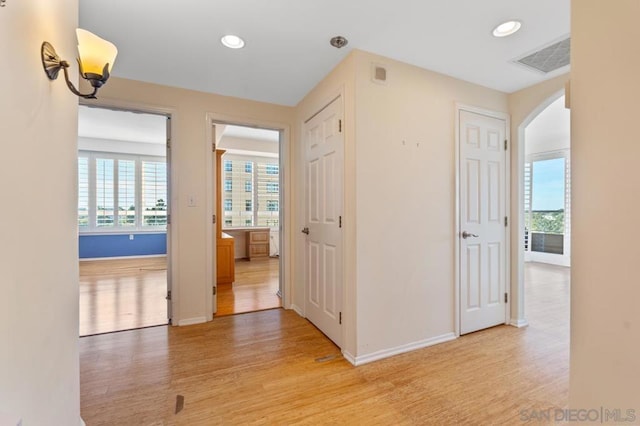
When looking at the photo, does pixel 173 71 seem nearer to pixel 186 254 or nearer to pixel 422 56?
pixel 186 254

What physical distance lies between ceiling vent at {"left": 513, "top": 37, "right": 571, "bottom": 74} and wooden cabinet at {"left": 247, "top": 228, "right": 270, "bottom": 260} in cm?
568

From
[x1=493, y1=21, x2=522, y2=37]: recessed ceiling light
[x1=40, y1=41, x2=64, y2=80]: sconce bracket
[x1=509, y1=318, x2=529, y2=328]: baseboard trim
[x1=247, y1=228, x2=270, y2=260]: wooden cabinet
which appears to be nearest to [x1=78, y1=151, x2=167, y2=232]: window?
[x1=247, y1=228, x2=270, y2=260]: wooden cabinet

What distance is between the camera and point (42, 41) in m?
1.03

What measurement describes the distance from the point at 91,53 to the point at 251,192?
19.6 ft

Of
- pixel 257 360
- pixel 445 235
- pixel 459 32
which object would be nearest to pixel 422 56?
pixel 459 32

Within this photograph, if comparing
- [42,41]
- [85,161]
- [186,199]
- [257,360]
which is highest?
[85,161]

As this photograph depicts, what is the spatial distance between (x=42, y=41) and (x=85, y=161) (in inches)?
265

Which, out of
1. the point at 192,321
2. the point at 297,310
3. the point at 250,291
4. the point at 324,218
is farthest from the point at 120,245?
the point at 324,218

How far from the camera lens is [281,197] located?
137 inches

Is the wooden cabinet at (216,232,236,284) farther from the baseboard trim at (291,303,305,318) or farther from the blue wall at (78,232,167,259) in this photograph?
the blue wall at (78,232,167,259)

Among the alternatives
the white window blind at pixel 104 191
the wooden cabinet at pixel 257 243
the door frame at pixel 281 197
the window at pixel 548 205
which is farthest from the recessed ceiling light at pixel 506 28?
the white window blind at pixel 104 191

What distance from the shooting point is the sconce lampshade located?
3.90ft

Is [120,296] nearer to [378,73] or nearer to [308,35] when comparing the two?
[308,35]

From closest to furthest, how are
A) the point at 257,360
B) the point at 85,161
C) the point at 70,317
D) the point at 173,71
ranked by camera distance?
1. the point at 70,317
2. the point at 257,360
3. the point at 173,71
4. the point at 85,161
